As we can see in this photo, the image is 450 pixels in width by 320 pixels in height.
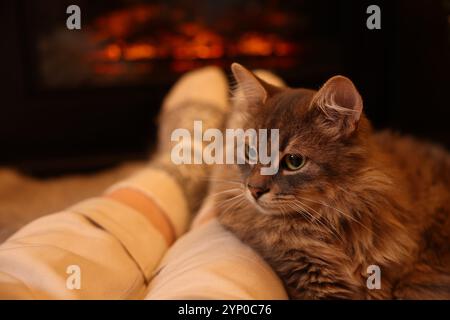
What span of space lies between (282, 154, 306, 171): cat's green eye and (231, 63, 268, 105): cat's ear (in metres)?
0.16

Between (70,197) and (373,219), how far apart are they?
125 centimetres

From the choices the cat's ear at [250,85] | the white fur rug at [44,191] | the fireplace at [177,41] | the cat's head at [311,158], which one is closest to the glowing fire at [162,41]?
the fireplace at [177,41]

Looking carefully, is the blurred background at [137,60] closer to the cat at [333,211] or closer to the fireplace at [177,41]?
the fireplace at [177,41]

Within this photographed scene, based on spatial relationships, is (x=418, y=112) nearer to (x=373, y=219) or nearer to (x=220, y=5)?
(x=220, y=5)

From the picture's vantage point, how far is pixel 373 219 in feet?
2.96

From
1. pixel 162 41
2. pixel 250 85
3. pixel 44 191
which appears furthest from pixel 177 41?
pixel 250 85

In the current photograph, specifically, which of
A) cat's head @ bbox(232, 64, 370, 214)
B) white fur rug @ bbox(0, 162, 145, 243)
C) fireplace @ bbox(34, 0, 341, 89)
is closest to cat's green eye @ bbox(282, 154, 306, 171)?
cat's head @ bbox(232, 64, 370, 214)

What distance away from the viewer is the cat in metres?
0.87

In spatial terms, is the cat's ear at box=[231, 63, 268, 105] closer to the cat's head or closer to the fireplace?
the cat's head

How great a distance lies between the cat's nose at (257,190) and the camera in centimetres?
88

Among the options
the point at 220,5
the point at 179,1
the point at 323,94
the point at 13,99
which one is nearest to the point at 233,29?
the point at 220,5

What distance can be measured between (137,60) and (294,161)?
5.41 ft

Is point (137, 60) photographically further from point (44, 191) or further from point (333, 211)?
point (333, 211)

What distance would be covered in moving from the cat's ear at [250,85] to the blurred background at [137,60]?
3.96 ft
